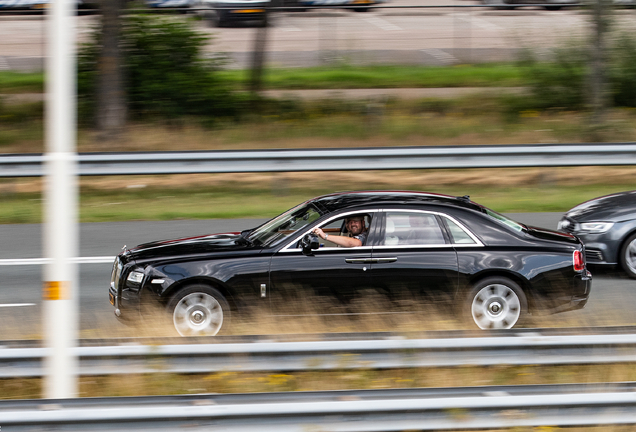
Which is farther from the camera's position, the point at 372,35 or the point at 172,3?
the point at 372,35

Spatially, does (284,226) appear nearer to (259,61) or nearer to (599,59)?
(599,59)

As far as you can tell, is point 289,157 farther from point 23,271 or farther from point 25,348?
point 25,348

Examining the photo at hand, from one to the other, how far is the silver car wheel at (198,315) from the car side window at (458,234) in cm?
235

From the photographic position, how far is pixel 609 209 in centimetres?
939

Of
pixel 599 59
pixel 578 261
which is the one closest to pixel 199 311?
pixel 578 261

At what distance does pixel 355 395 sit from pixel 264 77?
1807 centimetres

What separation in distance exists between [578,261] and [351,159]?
5.79 metres

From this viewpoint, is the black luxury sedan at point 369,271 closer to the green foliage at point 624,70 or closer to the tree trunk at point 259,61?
the green foliage at point 624,70

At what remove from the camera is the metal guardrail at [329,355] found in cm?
529

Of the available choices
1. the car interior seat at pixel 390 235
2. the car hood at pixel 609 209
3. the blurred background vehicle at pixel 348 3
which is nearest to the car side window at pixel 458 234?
the car interior seat at pixel 390 235

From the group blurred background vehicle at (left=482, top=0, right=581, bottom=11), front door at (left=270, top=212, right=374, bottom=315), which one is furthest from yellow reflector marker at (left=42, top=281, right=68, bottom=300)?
blurred background vehicle at (left=482, top=0, right=581, bottom=11)

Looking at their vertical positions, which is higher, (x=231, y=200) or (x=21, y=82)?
(x=21, y=82)

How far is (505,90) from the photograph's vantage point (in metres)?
20.2

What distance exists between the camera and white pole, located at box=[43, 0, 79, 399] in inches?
182
